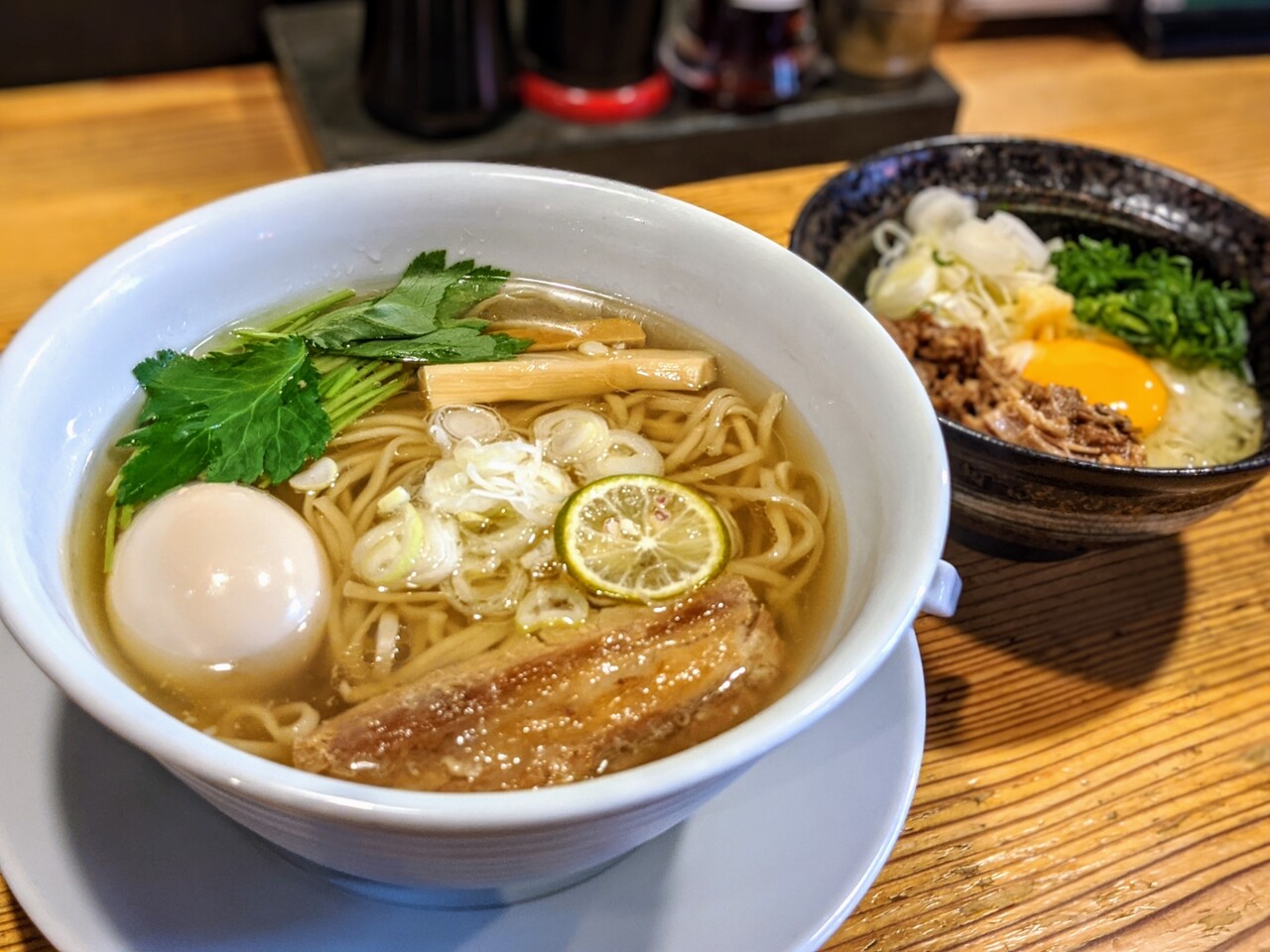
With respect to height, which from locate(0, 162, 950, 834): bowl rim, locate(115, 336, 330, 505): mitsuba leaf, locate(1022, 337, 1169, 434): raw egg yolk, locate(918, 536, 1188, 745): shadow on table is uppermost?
locate(0, 162, 950, 834): bowl rim

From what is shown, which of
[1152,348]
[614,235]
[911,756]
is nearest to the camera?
[911,756]

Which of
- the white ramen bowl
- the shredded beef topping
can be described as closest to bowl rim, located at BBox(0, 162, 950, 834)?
the white ramen bowl

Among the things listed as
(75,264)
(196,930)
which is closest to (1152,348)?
(196,930)

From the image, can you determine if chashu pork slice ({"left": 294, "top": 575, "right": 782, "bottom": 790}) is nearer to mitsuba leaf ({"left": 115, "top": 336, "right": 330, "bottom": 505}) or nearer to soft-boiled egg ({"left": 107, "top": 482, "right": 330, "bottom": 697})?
soft-boiled egg ({"left": 107, "top": 482, "right": 330, "bottom": 697})

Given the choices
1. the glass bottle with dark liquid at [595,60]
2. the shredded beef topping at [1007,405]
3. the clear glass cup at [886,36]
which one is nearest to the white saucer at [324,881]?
the shredded beef topping at [1007,405]

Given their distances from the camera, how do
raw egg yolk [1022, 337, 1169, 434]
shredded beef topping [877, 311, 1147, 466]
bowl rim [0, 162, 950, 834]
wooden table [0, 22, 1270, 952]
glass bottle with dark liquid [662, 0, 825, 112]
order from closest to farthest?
bowl rim [0, 162, 950, 834] → wooden table [0, 22, 1270, 952] → shredded beef topping [877, 311, 1147, 466] → raw egg yolk [1022, 337, 1169, 434] → glass bottle with dark liquid [662, 0, 825, 112]

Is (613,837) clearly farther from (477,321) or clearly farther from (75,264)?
(75,264)

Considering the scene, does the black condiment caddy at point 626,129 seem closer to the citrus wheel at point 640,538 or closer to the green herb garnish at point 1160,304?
the green herb garnish at point 1160,304

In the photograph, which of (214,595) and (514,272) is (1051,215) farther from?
(214,595)
